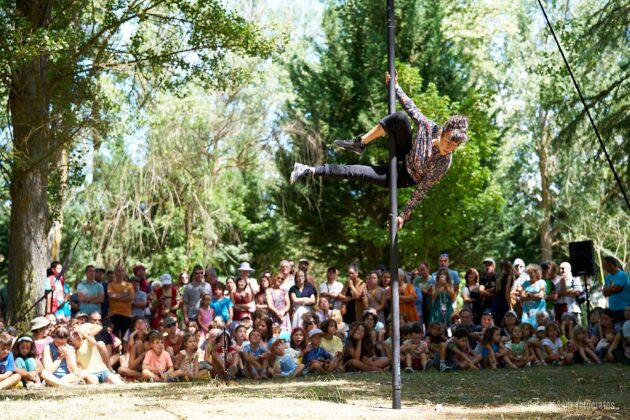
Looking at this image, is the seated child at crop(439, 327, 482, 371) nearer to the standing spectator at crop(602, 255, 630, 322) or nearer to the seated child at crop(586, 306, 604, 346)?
the seated child at crop(586, 306, 604, 346)

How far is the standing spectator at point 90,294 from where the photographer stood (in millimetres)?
12719

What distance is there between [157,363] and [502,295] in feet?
16.7

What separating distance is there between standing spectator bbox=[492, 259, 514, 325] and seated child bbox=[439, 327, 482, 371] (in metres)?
1.11

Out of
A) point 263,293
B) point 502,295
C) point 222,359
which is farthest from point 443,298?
point 222,359

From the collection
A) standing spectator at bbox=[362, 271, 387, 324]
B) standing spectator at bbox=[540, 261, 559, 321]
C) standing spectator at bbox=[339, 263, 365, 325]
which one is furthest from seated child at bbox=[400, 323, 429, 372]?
standing spectator at bbox=[540, 261, 559, 321]

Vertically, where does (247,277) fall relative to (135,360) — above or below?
above

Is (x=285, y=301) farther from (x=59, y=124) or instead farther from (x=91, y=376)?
(x=59, y=124)

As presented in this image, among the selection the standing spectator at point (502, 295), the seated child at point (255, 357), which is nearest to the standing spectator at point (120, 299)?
the seated child at point (255, 357)

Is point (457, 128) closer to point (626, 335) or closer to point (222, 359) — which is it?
point (222, 359)

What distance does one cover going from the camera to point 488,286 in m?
13.0

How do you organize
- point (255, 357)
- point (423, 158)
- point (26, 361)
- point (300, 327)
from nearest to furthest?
1. point (423, 158)
2. point (26, 361)
3. point (255, 357)
4. point (300, 327)

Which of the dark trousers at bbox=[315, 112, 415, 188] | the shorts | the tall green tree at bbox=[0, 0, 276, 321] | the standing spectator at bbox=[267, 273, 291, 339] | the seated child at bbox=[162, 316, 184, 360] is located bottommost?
the shorts

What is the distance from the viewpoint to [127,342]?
12039 millimetres

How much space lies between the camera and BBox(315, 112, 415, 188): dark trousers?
724cm
